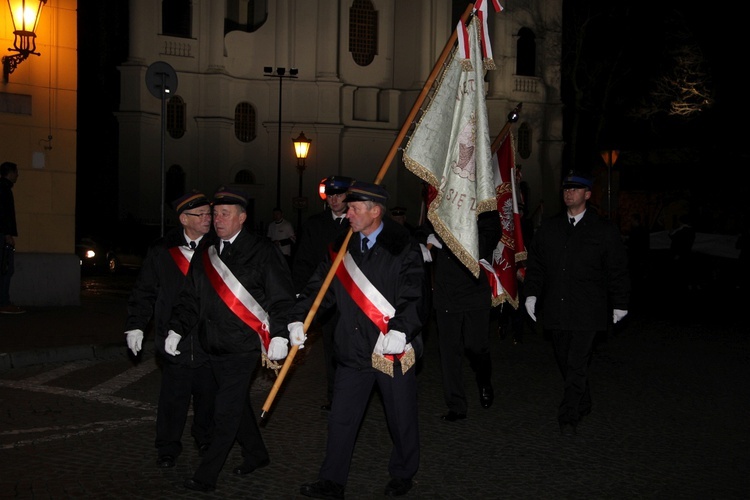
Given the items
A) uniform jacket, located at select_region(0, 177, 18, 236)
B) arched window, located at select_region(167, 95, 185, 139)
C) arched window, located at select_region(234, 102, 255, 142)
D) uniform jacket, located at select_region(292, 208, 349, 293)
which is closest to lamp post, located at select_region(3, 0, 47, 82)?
uniform jacket, located at select_region(0, 177, 18, 236)

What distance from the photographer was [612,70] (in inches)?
1895

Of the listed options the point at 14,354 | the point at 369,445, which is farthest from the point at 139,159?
the point at 369,445

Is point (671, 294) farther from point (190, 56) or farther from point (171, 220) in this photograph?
point (190, 56)

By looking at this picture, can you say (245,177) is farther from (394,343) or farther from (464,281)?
(394,343)

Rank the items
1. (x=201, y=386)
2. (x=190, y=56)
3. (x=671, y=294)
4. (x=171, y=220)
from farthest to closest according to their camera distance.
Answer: (x=190, y=56) → (x=171, y=220) → (x=671, y=294) → (x=201, y=386)

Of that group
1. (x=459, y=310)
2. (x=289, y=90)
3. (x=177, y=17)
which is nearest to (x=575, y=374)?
(x=459, y=310)

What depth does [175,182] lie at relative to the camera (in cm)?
4219

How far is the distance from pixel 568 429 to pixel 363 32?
39.8 m

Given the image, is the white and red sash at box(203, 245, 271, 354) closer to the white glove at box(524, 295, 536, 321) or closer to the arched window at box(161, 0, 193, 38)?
the white glove at box(524, 295, 536, 321)

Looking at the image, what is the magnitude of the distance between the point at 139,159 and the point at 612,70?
2176cm

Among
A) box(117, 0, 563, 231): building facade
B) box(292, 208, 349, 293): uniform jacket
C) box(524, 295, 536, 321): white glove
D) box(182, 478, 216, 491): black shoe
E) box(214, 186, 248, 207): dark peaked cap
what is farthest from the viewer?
box(117, 0, 563, 231): building facade

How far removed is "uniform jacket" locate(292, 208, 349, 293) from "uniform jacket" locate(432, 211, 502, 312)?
0.88 metres

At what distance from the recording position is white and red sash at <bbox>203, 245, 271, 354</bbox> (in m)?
6.29

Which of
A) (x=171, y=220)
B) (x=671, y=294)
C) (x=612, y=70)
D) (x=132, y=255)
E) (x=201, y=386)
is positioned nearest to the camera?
(x=201, y=386)
